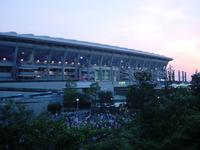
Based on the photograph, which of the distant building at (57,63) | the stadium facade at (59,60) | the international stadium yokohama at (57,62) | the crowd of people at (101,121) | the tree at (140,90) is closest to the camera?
the crowd of people at (101,121)

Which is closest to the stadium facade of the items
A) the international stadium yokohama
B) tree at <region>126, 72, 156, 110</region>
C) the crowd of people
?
the international stadium yokohama

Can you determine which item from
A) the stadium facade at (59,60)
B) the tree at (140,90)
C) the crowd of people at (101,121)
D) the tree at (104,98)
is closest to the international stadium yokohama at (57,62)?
the stadium facade at (59,60)

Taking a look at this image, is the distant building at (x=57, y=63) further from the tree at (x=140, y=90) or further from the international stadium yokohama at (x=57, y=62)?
the tree at (x=140, y=90)

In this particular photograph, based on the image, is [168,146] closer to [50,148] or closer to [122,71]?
[50,148]

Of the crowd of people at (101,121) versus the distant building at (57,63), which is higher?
the distant building at (57,63)

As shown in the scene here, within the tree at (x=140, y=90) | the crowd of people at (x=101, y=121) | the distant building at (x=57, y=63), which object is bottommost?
the crowd of people at (x=101, y=121)

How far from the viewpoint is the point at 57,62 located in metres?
65.1

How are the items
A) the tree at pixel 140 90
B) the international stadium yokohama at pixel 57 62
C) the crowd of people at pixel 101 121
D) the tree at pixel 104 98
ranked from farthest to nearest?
1. the international stadium yokohama at pixel 57 62
2. the tree at pixel 104 98
3. the tree at pixel 140 90
4. the crowd of people at pixel 101 121

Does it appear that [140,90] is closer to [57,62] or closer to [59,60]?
[57,62]

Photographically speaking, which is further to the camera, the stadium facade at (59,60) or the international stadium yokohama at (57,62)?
the stadium facade at (59,60)

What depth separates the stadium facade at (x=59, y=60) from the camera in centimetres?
5519

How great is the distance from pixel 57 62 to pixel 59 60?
0.71 m

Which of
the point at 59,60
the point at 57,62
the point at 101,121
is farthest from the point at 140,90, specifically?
the point at 59,60

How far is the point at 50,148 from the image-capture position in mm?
9062
